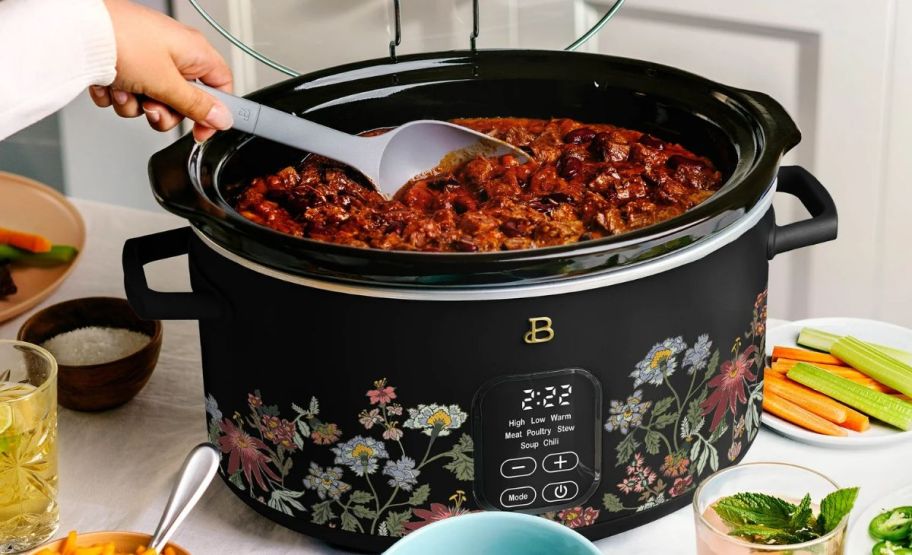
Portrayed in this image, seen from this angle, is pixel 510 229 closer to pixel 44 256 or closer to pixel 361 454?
pixel 361 454

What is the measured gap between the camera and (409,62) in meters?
1.75

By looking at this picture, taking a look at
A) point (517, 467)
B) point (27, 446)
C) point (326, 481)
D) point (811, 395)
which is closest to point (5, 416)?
point (27, 446)

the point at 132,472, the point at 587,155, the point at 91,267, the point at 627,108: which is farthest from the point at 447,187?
the point at 91,267

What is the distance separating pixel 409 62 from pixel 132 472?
709mm

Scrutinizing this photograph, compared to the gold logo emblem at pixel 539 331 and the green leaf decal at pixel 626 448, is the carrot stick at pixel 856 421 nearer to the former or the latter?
the green leaf decal at pixel 626 448

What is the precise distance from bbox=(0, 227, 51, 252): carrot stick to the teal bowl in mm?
1218

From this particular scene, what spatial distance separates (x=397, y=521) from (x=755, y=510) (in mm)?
398

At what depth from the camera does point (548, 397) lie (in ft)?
4.12

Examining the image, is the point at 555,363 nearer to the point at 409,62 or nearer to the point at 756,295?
the point at 756,295

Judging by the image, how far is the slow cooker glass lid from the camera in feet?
5.78

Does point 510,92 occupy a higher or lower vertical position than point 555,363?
higher

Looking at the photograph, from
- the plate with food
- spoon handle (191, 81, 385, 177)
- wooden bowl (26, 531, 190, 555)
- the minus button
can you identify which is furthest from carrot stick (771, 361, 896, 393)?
the plate with food

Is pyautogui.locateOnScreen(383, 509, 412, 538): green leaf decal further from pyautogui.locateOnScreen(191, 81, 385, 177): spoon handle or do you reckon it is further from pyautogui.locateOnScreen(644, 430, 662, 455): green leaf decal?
pyautogui.locateOnScreen(191, 81, 385, 177): spoon handle

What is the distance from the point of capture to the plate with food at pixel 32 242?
6.48 ft
